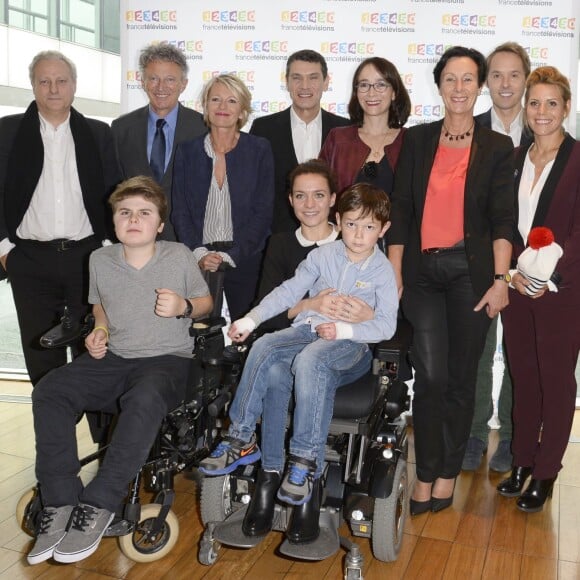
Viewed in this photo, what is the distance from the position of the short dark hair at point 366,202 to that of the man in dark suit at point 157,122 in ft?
4.07

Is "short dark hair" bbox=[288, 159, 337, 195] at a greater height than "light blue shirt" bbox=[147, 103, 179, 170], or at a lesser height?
lesser

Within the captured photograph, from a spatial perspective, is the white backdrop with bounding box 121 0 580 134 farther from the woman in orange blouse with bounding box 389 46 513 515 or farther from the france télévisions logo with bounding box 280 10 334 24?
the woman in orange blouse with bounding box 389 46 513 515

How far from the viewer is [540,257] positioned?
273 cm

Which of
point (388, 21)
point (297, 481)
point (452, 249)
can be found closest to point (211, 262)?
point (452, 249)

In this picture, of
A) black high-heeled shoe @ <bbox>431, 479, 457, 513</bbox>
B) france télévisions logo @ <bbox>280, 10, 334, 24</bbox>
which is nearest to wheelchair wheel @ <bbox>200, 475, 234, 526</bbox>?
black high-heeled shoe @ <bbox>431, 479, 457, 513</bbox>

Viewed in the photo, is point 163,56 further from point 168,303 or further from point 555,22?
point 555,22

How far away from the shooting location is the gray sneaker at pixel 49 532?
2.21 meters

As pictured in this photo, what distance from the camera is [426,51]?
4.35 meters

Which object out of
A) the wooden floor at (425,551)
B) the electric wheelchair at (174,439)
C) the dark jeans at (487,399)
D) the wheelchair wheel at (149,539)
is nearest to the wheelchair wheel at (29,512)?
the electric wheelchair at (174,439)

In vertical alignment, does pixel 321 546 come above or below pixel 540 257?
below

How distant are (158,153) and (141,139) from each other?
0.11 meters

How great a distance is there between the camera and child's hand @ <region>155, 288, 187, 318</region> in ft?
8.46

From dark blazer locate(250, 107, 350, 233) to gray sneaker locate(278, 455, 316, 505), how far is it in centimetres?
155

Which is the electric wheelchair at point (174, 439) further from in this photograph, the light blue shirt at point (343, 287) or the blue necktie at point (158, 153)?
the blue necktie at point (158, 153)
